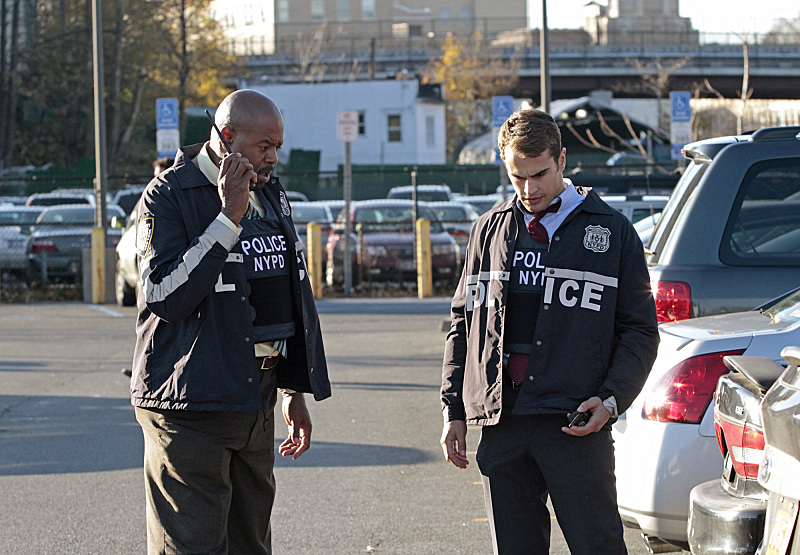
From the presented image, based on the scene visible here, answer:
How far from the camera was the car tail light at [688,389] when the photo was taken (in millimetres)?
4047

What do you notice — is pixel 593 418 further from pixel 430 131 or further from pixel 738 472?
pixel 430 131

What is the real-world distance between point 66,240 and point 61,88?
92.4 ft

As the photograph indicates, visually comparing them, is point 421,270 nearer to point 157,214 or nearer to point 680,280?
point 680,280

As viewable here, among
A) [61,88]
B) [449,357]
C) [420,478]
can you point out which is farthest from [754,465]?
[61,88]

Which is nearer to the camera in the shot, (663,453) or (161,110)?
(663,453)

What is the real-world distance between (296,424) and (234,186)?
1042 millimetres

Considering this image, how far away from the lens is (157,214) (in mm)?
3387

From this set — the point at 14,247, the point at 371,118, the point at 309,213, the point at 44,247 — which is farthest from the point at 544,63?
the point at 371,118

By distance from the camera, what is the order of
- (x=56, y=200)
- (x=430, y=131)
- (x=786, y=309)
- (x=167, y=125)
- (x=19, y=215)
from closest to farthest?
(x=786, y=309) → (x=167, y=125) → (x=19, y=215) → (x=56, y=200) → (x=430, y=131)

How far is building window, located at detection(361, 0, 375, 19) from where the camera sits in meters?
113

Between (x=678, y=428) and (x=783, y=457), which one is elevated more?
(x=783, y=457)

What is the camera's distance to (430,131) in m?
56.0

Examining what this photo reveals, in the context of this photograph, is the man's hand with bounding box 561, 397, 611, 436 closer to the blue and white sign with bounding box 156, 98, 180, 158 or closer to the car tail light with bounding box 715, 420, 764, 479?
the car tail light with bounding box 715, 420, 764, 479

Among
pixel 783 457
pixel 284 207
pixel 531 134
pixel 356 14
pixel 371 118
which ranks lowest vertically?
pixel 783 457
